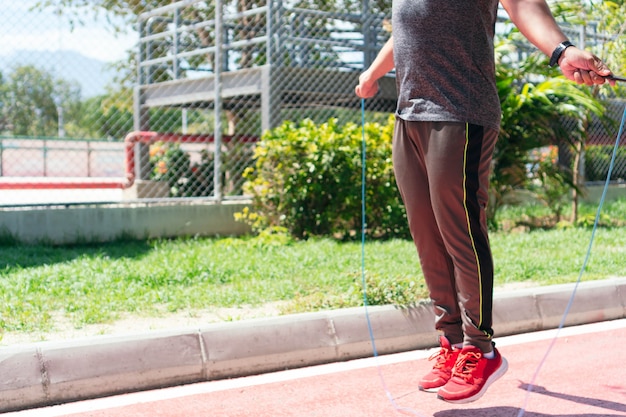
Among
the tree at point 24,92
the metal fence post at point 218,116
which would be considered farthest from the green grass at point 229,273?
the tree at point 24,92

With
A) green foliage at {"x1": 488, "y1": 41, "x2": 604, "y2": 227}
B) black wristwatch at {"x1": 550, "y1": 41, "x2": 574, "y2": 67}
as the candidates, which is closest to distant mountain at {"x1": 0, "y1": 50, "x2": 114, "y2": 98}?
green foliage at {"x1": 488, "y1": 41, "x2": 604, "y2": 227}

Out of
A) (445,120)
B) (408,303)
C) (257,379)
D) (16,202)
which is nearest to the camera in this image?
(445,120)

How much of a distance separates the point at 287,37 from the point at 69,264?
208 inches

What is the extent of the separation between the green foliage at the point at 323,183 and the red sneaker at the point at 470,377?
16.4 feet

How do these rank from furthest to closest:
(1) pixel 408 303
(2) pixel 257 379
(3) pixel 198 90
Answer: (3) pixel 198 90 → (1) pixel 408 303 → (2) pixel 257 379

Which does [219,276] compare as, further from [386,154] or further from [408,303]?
[386,154]

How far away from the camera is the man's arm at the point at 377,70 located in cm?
361

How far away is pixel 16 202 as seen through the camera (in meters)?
7.61

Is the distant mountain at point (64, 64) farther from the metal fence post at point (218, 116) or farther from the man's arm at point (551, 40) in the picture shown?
the man's arm at point (551, 40)

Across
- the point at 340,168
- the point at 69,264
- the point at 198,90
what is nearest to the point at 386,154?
the point at 340,168

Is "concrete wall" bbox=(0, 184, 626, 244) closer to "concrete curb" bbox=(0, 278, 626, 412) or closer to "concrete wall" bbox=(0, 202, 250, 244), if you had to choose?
"concrete wall" bbox=(0, 202, 250, 244)

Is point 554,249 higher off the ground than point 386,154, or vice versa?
point 386,154

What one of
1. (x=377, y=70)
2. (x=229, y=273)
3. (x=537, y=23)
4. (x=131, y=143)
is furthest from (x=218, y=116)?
(x=537, y=23)

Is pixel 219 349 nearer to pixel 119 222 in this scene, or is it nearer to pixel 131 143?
pixel 119 222
